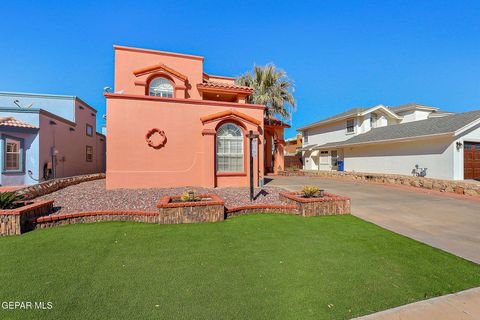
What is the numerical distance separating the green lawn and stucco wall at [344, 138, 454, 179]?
43.1 ft

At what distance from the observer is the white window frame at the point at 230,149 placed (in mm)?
11352

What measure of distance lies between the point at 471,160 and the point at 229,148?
53.8ft

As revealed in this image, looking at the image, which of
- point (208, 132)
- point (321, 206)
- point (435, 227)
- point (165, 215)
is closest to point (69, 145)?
point (208, 132)

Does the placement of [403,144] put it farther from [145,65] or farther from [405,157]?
[145,65]

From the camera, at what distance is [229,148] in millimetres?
11492

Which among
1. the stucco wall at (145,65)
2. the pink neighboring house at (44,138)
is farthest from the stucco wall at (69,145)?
the stucco wall at (145,65)

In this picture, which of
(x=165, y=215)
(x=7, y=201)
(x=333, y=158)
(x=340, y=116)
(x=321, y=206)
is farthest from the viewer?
(x=340, y=116)

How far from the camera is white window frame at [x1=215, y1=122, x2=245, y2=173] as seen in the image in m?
11.4

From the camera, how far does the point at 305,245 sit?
486 cm

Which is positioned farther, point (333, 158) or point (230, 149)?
point (333, 158)

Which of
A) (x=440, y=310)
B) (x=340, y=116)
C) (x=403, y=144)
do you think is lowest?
(x=440, y=310)

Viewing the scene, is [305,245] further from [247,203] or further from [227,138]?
[227,138]

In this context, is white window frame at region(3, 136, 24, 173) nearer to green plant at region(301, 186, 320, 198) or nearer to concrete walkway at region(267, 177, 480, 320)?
green plant at region(301, 186, 320, 198)

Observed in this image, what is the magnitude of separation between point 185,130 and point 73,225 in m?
6.32
